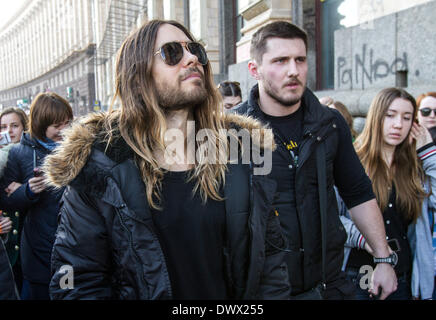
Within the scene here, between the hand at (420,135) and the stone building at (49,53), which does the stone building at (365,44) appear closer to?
the hand at (420,135)

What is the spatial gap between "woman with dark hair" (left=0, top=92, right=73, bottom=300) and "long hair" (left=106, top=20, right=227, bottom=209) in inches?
54.0

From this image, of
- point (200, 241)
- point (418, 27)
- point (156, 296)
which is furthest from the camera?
point (418, 27)

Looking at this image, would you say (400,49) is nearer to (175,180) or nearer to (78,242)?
(175,180)

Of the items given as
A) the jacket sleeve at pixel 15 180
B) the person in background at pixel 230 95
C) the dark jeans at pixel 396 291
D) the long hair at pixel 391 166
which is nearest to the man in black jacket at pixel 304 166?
the dark jeans at pixel 396 291

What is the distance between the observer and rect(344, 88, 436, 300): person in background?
104 inches

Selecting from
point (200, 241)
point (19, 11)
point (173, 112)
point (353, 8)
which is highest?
point (19, 11)

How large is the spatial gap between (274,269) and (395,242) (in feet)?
4.67

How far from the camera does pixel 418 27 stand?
4.14m

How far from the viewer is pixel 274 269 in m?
1.66

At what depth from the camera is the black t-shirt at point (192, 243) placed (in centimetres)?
155

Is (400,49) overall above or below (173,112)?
above

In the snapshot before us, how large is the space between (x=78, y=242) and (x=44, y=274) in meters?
1.74

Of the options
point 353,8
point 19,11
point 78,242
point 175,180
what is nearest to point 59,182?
point 78,242

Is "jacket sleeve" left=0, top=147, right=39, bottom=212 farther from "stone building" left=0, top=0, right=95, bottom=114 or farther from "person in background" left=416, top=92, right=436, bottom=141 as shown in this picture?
"stone building" left=0, top=0, right=95, bottom=114
